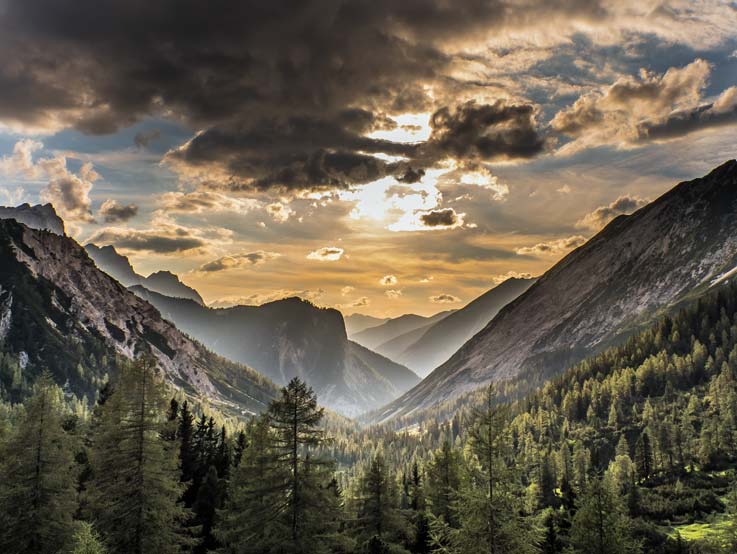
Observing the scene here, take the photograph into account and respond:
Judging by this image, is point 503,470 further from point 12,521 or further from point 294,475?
point 12,521

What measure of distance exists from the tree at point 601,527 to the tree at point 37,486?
3759 cm

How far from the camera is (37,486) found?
36688 millimetres

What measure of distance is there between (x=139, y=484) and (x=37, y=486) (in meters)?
8.84

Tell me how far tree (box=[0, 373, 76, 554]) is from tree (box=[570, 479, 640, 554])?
123 ft

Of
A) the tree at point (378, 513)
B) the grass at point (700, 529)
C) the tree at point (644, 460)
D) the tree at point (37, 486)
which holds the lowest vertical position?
the grass at point (700, 529)

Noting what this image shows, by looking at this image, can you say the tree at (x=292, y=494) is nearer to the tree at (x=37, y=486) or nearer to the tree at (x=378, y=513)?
the tree at (x=37, y=486)

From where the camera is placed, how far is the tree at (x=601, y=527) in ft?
120

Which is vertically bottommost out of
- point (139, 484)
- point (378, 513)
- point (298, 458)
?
point (378, 513)

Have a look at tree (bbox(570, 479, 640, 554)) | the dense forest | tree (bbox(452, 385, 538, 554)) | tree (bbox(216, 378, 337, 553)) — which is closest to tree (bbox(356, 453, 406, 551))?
the dense forest

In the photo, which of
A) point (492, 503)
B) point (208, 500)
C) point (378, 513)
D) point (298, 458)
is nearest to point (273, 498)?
point (298, 458)

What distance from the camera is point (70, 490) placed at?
38000 millimetres

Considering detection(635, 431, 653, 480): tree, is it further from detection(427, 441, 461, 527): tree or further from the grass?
detection(427, 441, 461, 527): tree

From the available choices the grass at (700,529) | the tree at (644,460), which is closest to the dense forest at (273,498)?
the grass at (700,529)

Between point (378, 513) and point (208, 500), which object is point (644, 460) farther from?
point (208, 500)
